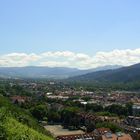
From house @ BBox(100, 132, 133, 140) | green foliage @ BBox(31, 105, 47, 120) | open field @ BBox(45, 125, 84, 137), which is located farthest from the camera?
green foliage @ BBox(31, 105, 47, 120)

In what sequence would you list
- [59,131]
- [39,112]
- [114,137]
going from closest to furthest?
[114,137] < [59,131] < [39,112]

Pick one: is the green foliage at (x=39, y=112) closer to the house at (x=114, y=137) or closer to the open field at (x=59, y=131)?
the open field at (x=59, y=131)

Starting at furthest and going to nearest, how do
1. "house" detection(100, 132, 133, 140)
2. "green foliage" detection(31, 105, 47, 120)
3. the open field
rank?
"green foliage" detection(31, 105, 47, 120) < the open field < "house" detection(100, 132, 133, 140)

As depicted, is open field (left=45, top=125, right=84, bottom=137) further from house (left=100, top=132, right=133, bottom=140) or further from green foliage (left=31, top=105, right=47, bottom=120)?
house (left=100, top=132, right=133, bottom=140)

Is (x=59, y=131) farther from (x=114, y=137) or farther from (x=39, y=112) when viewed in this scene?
(x=114, y=137)

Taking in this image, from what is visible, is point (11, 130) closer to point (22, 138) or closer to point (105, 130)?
point (22, 138)

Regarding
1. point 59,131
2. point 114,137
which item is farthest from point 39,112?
point 114,137

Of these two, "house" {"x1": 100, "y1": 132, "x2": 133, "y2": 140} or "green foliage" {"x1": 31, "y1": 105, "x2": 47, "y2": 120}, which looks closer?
"house" {"x1": 100, "y1": 132, "x2": 133, "y2": 140}

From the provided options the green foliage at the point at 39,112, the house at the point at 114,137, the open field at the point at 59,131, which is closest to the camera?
the house at the point at 114,137

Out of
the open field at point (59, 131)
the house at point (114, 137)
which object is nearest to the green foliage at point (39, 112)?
the open field at point (59, 131)

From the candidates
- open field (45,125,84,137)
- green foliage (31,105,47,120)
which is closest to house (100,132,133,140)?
open field (45,125,84,137)

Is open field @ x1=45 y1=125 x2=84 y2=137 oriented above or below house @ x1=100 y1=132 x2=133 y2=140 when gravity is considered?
below

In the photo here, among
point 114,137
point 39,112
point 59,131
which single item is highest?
point 39,112

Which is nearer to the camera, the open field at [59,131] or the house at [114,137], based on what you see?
the house at [114,137]
